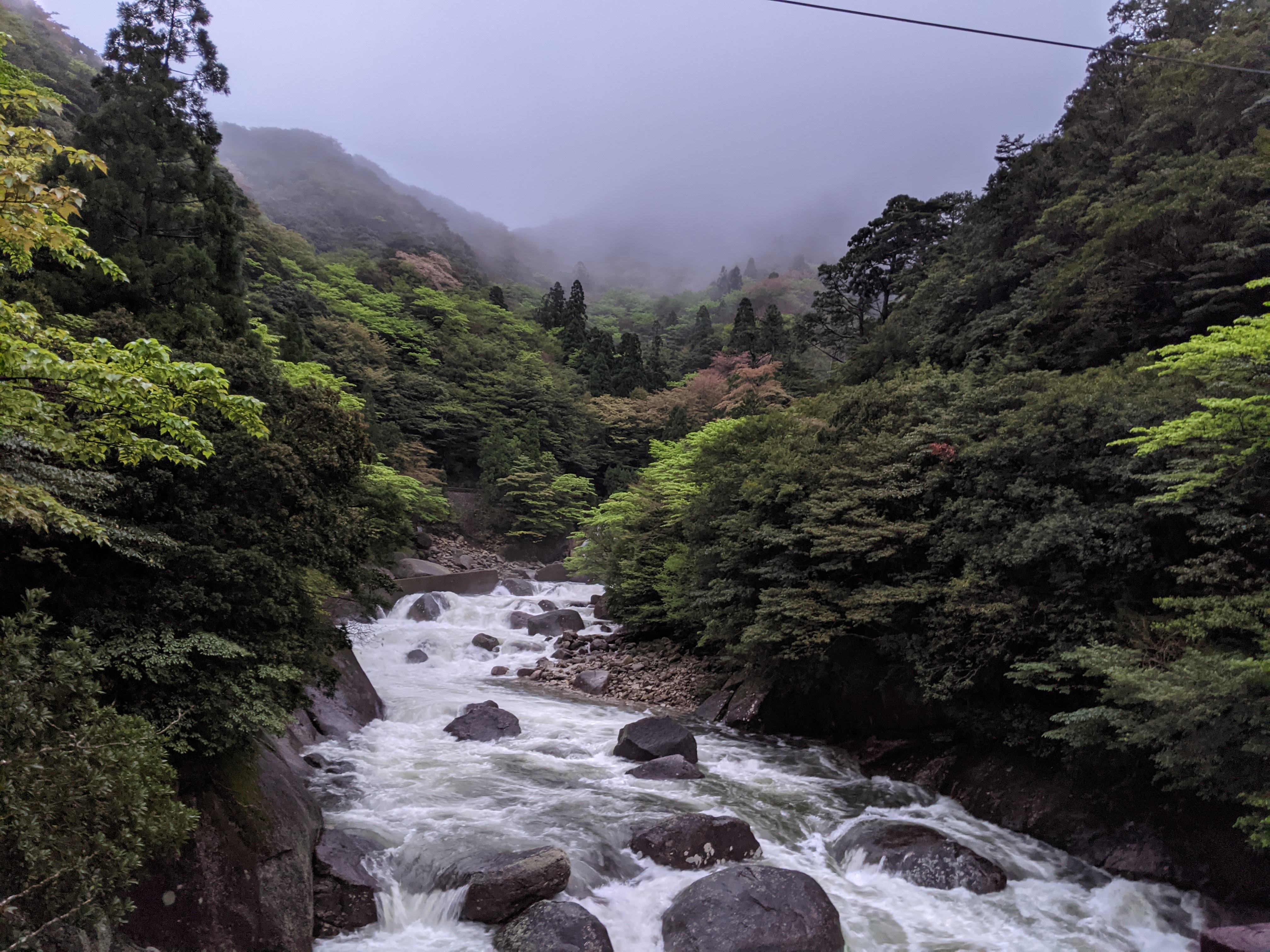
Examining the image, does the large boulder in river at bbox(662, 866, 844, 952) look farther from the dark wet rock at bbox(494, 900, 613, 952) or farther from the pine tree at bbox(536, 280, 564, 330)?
the pine tree at bbox(536, 280, 564, 330)

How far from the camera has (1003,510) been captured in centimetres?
825

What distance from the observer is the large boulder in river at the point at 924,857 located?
6508 millimetres

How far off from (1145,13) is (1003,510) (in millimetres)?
16374

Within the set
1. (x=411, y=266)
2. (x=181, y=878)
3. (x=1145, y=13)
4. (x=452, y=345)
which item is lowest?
(x=181, y=878)

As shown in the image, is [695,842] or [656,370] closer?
[695,842]

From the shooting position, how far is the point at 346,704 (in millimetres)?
10242

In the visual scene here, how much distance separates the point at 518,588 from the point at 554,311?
28.7 m

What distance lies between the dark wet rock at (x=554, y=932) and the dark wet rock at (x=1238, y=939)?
183 inches

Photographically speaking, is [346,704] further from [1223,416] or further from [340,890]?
[1223,416]

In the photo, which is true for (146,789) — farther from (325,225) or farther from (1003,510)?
(325,225)

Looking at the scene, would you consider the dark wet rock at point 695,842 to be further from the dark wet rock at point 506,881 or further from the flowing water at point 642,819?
the dark wet rock at point 506,881

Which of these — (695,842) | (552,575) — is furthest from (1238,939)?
(552,575)

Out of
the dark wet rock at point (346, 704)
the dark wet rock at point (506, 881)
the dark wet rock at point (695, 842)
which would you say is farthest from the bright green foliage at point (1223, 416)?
the dark wet rock at point (346, 704)

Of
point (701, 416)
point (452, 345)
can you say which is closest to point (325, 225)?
point (452, 345)
